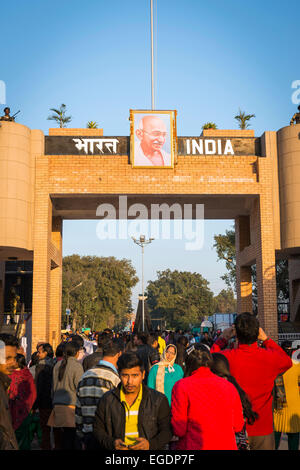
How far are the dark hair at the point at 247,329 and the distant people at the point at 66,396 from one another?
3.05m

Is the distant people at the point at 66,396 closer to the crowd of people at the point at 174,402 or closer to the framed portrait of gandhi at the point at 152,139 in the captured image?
the crowd of people at the point at 174,402

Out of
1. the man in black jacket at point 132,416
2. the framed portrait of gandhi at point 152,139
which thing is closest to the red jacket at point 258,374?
the man in black jacket at point 132,416

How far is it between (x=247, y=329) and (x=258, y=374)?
1.42 ft

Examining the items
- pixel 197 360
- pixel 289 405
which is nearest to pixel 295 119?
pixel 289 405

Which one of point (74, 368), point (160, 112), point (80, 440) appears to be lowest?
point (80, 440)

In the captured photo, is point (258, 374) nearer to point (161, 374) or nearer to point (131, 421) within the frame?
point (131, 421)

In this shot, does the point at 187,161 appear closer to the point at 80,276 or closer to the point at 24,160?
the point at 24,160

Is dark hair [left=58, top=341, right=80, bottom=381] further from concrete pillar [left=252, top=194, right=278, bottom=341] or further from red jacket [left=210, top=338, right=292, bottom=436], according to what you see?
concrete pillar [left=252, top=194, right=278, bottom=341]

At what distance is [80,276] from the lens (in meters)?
74.8

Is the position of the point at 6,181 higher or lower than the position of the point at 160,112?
lower

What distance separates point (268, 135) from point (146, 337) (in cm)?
1365

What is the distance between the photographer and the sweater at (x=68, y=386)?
7.05 m

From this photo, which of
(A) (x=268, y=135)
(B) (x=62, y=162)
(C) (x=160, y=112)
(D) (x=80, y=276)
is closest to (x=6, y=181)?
(B) (x=62, y=162)
